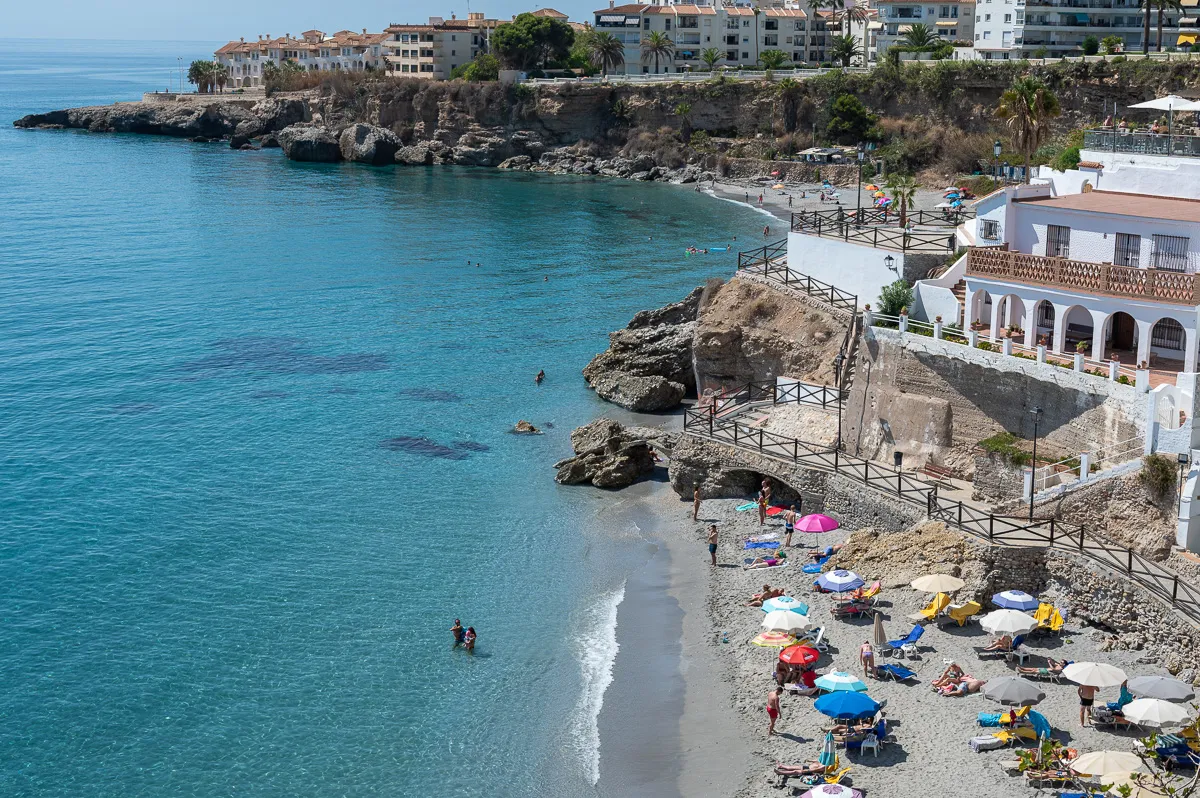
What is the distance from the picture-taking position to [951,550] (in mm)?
34719

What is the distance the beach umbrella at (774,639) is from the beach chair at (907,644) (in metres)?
2.49

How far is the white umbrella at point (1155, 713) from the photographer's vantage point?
2648 centimetres

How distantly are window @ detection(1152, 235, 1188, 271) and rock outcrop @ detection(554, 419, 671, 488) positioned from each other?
18775 mm

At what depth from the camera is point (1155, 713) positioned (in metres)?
26.6

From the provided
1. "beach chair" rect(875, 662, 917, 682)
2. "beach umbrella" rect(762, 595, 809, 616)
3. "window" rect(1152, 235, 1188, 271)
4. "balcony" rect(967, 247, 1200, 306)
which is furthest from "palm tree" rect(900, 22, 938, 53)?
"beach chair" rect(875, 662, 917, 682)

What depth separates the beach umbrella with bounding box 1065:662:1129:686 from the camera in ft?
92.0

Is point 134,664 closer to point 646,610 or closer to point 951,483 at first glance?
point 646,610

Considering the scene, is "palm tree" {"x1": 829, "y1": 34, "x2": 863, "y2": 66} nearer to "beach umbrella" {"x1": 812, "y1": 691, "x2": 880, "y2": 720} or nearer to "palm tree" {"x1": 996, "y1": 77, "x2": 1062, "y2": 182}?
"palm tree" {"x1": 996, "y1": 77, "x2": 1062, "y2": 182}

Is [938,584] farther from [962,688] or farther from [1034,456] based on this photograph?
[1034,456]

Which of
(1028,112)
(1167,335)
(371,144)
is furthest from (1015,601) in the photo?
(371,144)

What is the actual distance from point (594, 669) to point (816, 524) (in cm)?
928

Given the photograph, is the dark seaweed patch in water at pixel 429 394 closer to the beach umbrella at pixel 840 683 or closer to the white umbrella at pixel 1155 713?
the beach umbrella at pixel 840 683

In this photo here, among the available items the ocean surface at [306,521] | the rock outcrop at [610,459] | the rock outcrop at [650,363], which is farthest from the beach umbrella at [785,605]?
the rock outcrop at [650,363]

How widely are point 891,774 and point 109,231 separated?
96.0m
